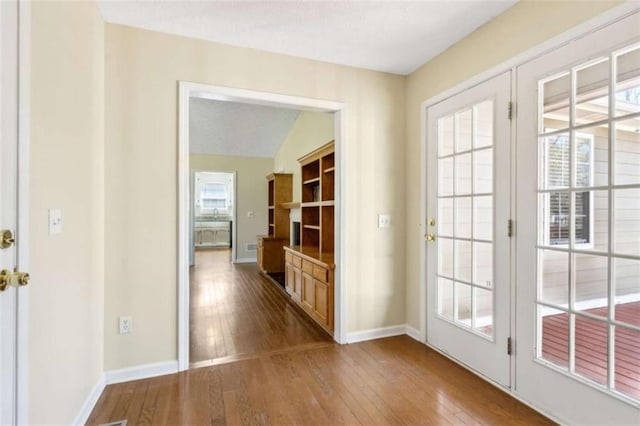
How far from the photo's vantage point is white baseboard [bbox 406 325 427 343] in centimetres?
285

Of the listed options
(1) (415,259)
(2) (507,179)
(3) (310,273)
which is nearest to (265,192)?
(3) (310,273)

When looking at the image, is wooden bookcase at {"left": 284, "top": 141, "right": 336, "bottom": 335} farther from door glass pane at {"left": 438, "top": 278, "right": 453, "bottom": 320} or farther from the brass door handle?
the brass door handle

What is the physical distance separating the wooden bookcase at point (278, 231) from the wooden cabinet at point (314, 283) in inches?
70.9

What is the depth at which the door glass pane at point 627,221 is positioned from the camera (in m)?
1.46

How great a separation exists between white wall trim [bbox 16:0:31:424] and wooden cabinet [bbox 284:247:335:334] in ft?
7.16

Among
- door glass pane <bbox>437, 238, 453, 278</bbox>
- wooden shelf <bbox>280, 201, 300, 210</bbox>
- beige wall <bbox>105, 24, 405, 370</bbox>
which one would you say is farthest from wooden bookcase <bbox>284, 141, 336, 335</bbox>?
beige wall <bbox>105, 24, 405, 370</bbox>

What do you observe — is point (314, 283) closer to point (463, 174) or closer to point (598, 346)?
point (463, 174)

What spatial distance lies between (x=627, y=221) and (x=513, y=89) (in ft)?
3.38

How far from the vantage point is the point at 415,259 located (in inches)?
117

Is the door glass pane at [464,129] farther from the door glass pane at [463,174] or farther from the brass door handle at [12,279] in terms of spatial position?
the brass door handle at [12,279]

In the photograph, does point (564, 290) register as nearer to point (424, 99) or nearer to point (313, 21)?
point (424, 99)

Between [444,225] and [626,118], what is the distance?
4.39 feet

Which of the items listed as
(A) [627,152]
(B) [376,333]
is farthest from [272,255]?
(A) [627,152]

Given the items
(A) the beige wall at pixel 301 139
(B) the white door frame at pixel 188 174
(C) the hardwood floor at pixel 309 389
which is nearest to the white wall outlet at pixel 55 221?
(B) the white door frame at pixel 188 174
